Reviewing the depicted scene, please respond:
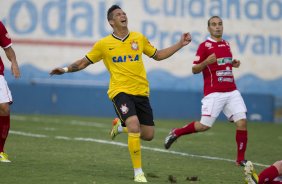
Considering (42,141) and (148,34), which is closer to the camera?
(42,141)

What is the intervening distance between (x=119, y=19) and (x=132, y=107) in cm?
120

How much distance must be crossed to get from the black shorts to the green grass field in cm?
72

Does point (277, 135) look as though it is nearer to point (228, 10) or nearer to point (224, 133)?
point (224, 133)

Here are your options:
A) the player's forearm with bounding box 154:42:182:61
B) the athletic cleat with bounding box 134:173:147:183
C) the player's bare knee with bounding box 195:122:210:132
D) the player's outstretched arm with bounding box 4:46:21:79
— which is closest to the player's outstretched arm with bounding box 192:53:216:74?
the player's bare knee with bounding box 195:122:210:132

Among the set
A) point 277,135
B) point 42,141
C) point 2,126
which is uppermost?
point 2,126

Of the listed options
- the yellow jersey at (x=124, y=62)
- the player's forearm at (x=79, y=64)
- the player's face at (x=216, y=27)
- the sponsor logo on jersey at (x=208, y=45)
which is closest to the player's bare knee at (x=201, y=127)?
the sponsor logo on jersey at (x=208, y=45)

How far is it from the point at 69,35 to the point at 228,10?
5.02 metres

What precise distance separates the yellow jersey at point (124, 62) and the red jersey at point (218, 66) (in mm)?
2185

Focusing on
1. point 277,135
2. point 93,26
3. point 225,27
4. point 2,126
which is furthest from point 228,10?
point 2,126

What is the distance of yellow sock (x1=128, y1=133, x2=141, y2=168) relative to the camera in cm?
962

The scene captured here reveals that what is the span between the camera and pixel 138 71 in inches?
407

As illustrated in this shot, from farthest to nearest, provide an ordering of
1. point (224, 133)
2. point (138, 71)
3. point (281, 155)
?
1. point (224, 133)
2. point (281, 155)
3. point (138, 71)

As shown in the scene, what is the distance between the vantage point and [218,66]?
12.5 metres

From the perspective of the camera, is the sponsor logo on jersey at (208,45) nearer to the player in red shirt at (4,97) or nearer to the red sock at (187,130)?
the red sock at (187,130)
